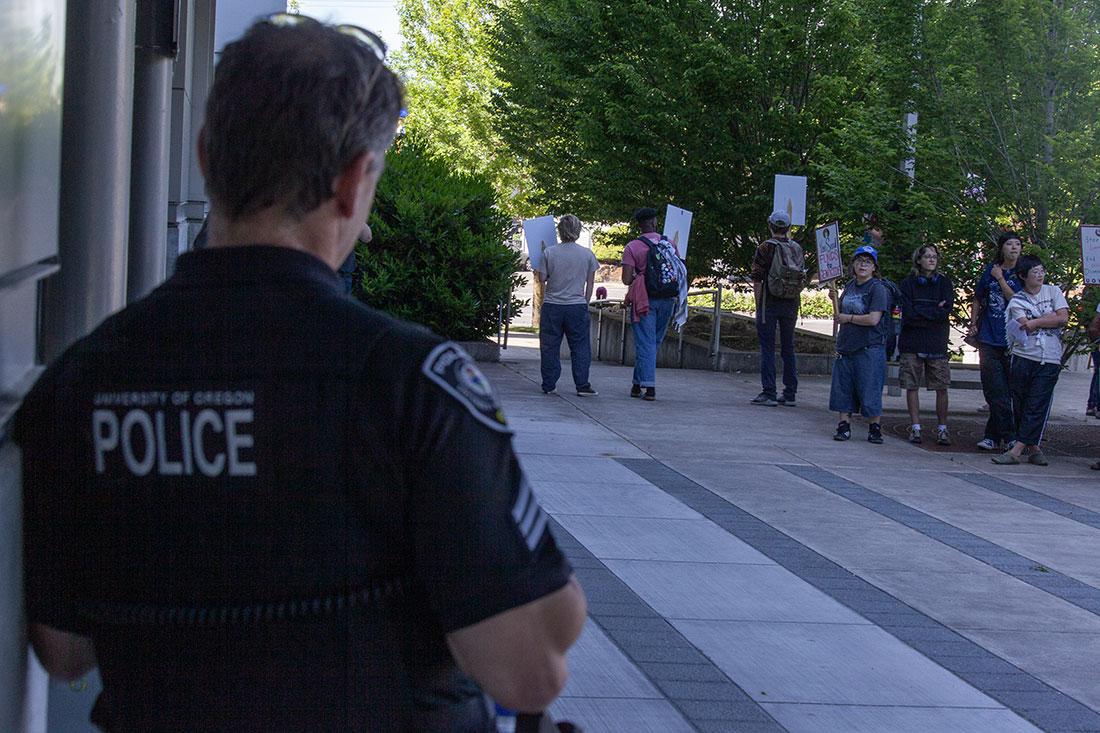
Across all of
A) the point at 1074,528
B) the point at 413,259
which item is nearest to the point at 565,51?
the point at 413,259

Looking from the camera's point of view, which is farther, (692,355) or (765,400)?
(692,355)

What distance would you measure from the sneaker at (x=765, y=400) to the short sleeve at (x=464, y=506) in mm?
12572

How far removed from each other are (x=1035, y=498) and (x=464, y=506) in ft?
29.0

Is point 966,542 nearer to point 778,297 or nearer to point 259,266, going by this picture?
point 778,297

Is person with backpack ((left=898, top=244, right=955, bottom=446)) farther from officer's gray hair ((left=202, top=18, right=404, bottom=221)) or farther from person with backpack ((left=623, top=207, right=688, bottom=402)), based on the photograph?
officer's gray hair ((left=202, top=18, right=404, bottom=221))

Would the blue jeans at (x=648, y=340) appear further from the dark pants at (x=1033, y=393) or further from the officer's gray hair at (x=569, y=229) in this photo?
the dark pants at (x=1033, y=393)

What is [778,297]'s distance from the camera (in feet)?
45.6

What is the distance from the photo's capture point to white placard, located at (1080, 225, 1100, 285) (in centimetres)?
1116

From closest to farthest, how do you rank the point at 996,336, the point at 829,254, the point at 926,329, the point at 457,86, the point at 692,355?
the point at 996,336
the point at 926,329
the point at 829,254
the point at 692,355
the point at 457,86

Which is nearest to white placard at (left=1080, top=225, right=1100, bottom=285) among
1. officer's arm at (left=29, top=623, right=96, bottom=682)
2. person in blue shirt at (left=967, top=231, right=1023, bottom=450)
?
person in blue shirt at (left=967, top=231, right=1023, bottom=450)

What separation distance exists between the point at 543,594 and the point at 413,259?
14.0 meters

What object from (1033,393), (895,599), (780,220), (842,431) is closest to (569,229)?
(780,220)

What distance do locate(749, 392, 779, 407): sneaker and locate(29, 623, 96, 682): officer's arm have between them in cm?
1244

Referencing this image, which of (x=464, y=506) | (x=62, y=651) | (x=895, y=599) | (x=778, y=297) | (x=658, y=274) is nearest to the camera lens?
(x=464, y=506)
